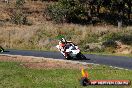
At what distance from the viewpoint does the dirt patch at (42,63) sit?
28525mm

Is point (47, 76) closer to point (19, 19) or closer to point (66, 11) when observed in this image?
point (19, 19)

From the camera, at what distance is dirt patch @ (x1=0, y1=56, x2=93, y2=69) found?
93.6 feet

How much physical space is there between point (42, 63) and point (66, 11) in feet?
115

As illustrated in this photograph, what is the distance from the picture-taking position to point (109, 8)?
74.0 meters

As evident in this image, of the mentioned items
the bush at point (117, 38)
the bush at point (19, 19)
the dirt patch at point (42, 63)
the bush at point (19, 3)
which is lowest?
the bush at point (19, 19)

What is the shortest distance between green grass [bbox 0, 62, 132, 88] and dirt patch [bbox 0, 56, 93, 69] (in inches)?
41.9

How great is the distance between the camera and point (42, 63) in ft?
98.8

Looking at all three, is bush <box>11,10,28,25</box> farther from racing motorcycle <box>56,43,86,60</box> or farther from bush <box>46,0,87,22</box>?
racing motorcycle <box>56,43,86,60</box>

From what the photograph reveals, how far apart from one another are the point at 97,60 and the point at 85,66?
4255mm

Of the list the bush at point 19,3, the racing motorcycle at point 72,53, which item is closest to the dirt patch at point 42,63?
the racing motorcycle at point 72,53

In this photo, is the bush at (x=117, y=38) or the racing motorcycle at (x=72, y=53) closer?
the racing motorcycle at (x=72, y=53)

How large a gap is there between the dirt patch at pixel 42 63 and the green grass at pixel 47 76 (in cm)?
107

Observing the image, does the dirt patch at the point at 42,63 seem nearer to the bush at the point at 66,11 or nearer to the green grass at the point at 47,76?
the green grass at the point at 47,76

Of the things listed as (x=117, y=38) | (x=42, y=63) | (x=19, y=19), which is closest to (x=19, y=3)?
(x=19, y=19)
